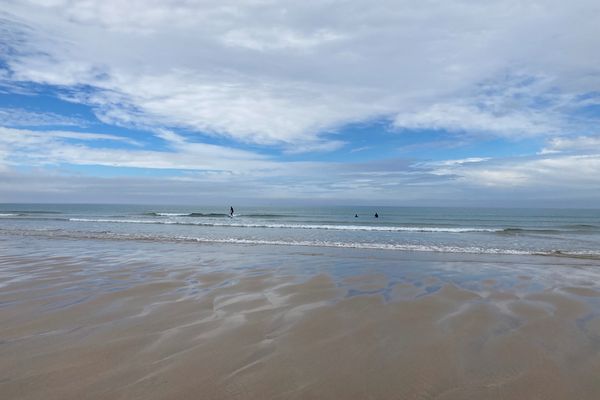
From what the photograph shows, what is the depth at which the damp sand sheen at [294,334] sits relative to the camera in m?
3.33

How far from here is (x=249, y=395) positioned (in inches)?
123

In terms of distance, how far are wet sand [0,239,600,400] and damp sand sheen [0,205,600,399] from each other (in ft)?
0.07

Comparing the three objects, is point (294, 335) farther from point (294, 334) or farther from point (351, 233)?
point (351, 233)

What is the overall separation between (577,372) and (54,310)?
6.87 meters

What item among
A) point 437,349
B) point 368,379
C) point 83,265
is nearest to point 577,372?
point 437,349

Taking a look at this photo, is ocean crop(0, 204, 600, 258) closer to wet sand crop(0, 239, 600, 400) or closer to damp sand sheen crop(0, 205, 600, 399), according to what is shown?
damp sand sheen crop(0, 205, 600, 399)

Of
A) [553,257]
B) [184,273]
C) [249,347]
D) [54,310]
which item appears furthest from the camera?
[553,257]

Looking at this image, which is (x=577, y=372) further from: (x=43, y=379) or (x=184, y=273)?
(x=184, y=273)

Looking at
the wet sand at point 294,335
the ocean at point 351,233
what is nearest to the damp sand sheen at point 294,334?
the wet sand at point 294,335

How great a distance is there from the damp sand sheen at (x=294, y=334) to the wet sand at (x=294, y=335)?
0.07 ft

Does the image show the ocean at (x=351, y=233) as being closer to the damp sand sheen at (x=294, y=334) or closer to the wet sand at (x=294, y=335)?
the damp sand sheen at (x=294, y=334)

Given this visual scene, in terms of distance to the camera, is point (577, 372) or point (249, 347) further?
point (249, 347)

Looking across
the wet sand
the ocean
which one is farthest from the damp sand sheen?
the ocean

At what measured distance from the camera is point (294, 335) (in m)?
4.74
